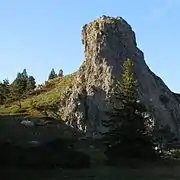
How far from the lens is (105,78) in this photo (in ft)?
396

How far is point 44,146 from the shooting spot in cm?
5569

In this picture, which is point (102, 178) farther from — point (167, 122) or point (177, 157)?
point (167, 122)

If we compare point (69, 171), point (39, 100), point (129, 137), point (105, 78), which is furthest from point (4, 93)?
point (69, 171)

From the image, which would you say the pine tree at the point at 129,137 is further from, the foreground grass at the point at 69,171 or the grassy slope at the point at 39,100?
the grassy slope at the point at 39,100

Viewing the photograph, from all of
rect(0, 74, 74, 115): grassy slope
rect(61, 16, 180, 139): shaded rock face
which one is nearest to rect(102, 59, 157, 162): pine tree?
rect(61, 16, 180, 139): shaded rock face

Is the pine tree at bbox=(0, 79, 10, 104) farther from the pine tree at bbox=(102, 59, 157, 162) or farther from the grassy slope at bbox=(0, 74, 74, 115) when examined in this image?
the pine tree at bbox=(102, 59, 157, 162)

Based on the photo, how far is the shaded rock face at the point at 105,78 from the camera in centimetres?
11644

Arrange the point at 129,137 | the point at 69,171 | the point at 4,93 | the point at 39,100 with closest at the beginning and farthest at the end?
the point at 69,171 → the point at 129,137 → the point at 39,100 → the point at 4,93

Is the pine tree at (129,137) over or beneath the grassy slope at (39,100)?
beneath

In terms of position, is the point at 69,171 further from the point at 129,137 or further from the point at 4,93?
the point at 4,93

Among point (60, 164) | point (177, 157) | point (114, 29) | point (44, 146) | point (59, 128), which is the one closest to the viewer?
point (60, 164)

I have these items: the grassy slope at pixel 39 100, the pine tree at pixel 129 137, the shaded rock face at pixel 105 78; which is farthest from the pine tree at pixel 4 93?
the pine tree at pixel 129 137

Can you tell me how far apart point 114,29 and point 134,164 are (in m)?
70.0

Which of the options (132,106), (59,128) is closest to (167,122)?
(59,128)
